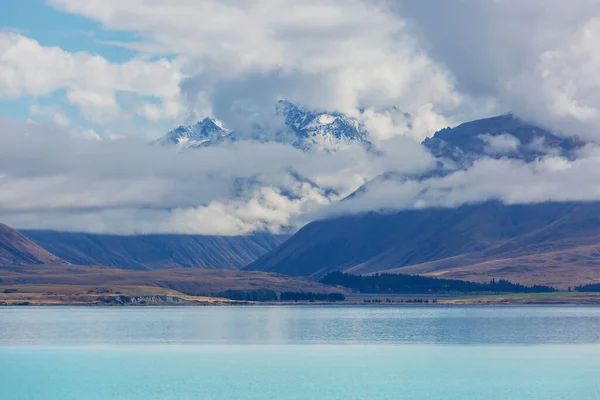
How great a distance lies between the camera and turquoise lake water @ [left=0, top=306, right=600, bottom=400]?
95.1 metres

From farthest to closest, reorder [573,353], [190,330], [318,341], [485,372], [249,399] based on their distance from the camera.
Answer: [190,330], [318,341], [573,353], [485,372], [249,399]

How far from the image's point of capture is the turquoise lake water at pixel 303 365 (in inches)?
3745

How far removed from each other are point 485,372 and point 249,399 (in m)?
29.2

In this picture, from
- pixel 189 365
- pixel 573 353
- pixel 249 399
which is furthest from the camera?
pixel 573 353

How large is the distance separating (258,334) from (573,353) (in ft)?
200

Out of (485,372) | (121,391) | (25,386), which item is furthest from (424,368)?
(25,386)

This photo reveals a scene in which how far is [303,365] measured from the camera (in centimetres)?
11569

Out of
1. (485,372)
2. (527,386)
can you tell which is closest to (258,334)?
(485,372)

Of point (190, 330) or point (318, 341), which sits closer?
point (318, 341)

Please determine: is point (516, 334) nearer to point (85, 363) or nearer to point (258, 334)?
point (258, 334)

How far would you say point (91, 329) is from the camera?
190 meters

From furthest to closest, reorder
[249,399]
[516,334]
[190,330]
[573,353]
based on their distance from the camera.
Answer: [190,330] → [516,334] → [573,353] → [249,399]

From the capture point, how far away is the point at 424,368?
4407 inches

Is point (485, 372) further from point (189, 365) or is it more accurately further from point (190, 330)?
point (190, 330)
